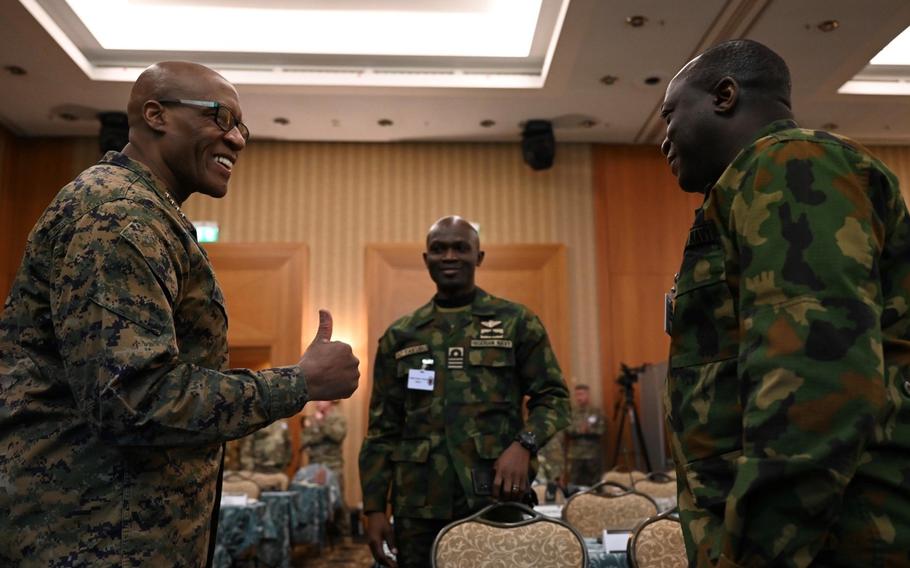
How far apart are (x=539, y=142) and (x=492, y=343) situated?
6283 millimetres

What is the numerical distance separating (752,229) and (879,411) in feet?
0.86

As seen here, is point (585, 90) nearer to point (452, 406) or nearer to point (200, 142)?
point (452, 406)

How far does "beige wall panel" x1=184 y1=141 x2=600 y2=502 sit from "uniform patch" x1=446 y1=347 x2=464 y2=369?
6.43 meters

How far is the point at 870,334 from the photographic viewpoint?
35.5 inches

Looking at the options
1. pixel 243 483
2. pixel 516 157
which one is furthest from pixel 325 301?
pixel 243 483

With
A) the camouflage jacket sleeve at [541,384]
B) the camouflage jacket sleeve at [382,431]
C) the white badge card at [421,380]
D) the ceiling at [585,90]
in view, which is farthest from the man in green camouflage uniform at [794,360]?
the ceiling at [585,90]

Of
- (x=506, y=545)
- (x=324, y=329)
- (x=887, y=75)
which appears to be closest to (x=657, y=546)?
(x=506, y=545)

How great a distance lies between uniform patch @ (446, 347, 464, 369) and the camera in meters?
2.84

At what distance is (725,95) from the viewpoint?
1202 millimetres

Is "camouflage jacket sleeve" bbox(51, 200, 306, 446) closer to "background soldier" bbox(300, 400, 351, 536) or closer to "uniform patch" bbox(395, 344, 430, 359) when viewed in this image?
"uniform patch" bbox(395, 344, 430, 359)

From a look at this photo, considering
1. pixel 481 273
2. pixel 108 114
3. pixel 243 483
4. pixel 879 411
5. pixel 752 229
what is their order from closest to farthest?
1. pixel 879 411
2. pixel 752 229
3. pixel 243 483
4. pixel 108 114
5. pixel 481 273

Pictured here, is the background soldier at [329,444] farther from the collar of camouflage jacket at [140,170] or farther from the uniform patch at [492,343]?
the collar of camouflage jacket at [140,170]

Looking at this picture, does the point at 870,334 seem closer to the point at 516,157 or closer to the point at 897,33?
the point at 897,33

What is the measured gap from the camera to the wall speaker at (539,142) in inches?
346
